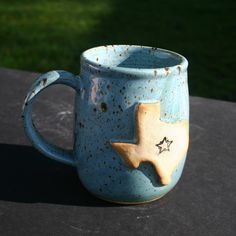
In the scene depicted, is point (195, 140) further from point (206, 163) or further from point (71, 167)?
point (71, 167)

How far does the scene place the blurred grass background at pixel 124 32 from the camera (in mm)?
2246

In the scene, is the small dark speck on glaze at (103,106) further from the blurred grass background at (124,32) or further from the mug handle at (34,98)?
the blurred grass background at (124,32)

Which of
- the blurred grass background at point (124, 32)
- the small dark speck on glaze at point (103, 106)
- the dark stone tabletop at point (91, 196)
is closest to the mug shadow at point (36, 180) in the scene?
the dark stone tabletop at point (91, 196)

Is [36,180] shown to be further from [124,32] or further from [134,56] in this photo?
[124,32]

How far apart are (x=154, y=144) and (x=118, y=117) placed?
0.05 metres

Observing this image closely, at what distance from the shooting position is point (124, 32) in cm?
276

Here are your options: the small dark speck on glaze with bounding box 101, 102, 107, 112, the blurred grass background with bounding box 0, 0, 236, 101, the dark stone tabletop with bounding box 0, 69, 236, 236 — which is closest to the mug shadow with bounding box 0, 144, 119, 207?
the dark stone tabletop with bounding box 0, 69, 236, 236

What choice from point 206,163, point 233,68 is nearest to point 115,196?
point 206,163

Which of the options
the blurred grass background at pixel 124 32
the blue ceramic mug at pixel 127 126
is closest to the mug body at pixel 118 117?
the blue ceramic mug at pixel 127 126

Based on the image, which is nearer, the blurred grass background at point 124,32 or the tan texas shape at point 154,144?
the tan texas shape at point 154,144

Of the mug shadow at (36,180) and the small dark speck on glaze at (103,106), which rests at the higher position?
the small dark speck on glaze at (103,106)

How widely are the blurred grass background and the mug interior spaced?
1374mm

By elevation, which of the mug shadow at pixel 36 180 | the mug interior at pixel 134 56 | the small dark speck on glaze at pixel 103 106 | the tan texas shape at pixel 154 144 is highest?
the mug interior at pixel 134 56

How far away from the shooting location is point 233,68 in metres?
2.32
